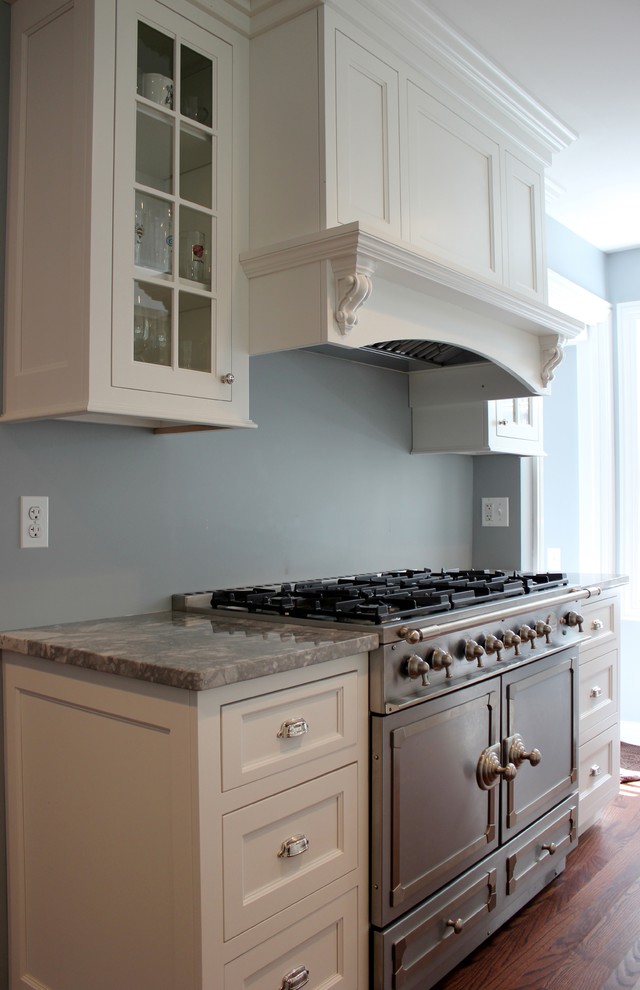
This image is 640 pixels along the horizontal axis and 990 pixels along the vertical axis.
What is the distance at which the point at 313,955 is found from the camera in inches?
59.3

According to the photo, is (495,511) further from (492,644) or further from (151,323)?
(151,323)

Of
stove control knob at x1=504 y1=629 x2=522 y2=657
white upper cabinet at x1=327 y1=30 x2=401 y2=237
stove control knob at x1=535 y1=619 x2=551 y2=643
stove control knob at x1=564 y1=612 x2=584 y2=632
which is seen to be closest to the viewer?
white upper cabinet at x1=327 y1=30 x2=401 y2=237

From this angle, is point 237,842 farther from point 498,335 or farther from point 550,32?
point 550,32

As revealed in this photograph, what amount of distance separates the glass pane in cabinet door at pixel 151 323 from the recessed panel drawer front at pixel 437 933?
1.32 metres

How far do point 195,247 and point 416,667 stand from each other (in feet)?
3.55

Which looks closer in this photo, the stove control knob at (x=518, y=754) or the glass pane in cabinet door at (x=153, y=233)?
the glass pane in cabinet door at (x=153, y=233)

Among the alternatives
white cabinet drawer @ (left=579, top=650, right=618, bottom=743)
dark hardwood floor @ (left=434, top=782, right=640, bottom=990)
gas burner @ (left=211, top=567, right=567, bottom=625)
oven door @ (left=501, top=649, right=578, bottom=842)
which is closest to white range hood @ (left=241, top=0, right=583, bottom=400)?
gas burner @ (left=211, top=567, right=567, bottom=625)

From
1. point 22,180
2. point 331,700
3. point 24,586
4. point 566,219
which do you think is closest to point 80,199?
point 22,180

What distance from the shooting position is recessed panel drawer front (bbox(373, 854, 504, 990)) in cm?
165

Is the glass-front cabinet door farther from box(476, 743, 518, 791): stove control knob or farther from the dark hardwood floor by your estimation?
the dark hardwood floor

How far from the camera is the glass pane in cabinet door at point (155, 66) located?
168cm

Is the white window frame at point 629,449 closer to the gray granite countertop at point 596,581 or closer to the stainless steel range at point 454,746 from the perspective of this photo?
the gray granite countertop at point 596,581

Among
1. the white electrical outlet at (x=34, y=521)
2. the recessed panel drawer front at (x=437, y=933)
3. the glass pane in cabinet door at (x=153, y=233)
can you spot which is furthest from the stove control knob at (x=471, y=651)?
the glass pane in cabinet door at (x=153, y=233)

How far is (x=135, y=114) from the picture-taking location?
164cm
